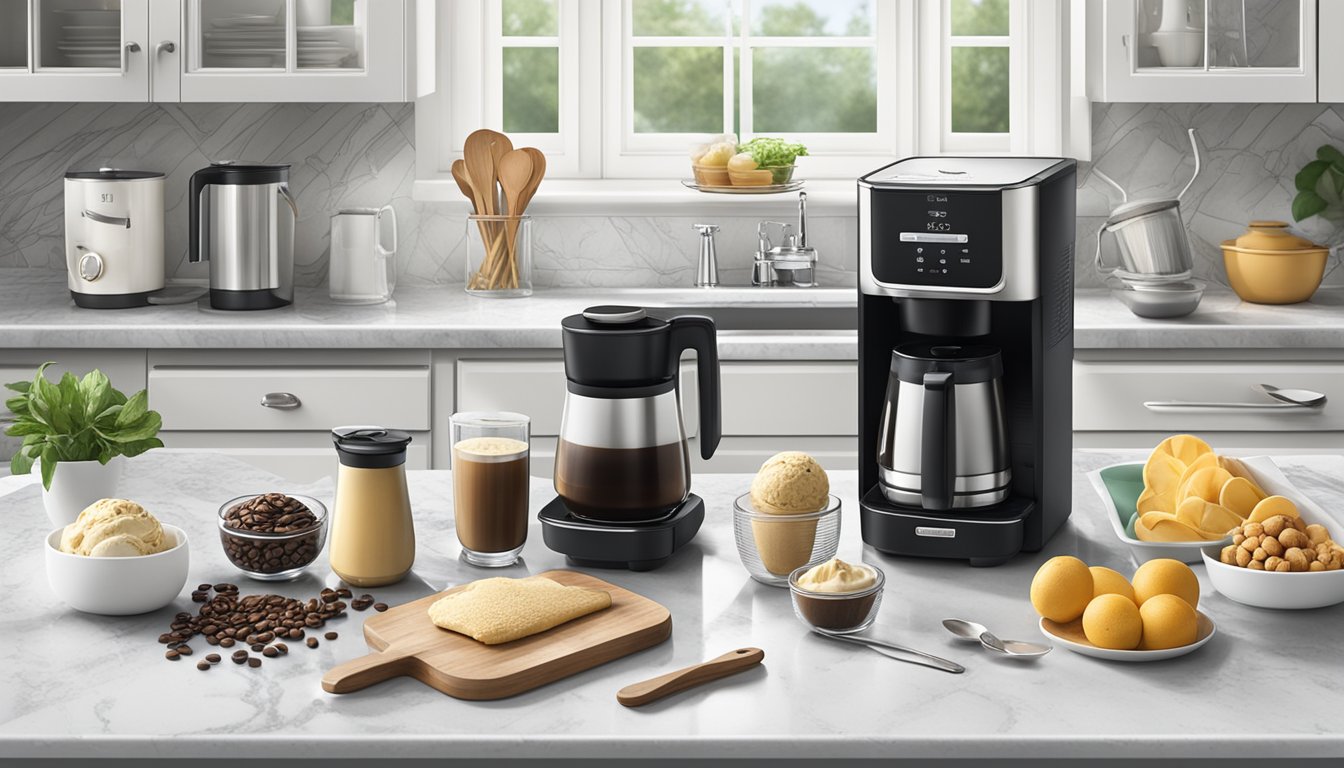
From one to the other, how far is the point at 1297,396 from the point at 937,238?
1779 mm

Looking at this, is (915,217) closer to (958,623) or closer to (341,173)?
(958,623)

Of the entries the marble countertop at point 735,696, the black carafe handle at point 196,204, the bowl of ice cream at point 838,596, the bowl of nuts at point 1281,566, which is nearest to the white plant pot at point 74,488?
the marble countertop at point 735,696

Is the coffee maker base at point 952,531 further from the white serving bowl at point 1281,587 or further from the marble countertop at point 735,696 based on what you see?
the white serving bowl at point 1281,587

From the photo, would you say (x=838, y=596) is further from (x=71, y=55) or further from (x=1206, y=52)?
(x=71, y=55)

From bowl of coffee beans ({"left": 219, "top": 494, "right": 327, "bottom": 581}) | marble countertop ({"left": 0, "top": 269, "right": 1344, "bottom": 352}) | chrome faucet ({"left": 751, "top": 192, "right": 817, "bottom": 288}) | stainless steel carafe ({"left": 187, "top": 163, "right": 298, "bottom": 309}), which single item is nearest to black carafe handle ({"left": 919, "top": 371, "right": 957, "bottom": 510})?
bowl of coffee beans ({"left": 219, "top": 494, "right": 327, "bottom": 581})

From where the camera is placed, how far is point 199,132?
3.71 m

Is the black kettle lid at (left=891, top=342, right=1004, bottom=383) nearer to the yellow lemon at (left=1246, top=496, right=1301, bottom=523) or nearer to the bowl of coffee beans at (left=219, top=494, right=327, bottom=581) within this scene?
the yellow lemon at (left=1246, top=496, right=1301, bottom=523)

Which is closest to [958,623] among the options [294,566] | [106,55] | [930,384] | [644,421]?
[930,384]

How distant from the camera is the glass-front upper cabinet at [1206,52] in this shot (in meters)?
3.28

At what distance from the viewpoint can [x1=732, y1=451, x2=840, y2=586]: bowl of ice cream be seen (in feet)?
4.87

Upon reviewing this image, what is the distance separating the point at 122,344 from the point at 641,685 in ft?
7.19

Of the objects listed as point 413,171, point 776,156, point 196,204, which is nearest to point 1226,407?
point 776,156

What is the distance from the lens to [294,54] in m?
3.33

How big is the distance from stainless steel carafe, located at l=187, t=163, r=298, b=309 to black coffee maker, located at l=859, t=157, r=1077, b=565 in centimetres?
201
